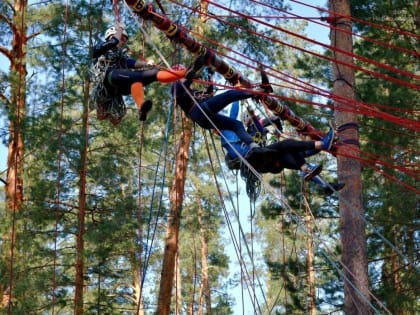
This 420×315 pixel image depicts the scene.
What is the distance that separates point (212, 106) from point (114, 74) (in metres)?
0.80

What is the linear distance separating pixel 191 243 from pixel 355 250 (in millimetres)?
11894

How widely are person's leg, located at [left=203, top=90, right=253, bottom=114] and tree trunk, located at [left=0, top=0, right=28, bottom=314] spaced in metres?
5.42

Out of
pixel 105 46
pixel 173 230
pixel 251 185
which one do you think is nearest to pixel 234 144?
pixel 251 185

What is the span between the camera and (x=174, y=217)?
35.4 feet

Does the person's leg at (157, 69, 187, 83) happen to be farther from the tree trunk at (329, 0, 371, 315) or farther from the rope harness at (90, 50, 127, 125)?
the tree trunk at (329, 0, 371, 315)

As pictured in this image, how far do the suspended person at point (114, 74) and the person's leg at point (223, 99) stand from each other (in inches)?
23.6

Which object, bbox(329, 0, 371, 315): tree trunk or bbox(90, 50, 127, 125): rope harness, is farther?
bbox(329, 0, 371, 315): tree trunk

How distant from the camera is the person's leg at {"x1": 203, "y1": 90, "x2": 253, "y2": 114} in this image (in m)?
5.47

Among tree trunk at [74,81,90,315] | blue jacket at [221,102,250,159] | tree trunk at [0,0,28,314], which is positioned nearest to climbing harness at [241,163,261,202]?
blue jacket at [221,102,250,159]

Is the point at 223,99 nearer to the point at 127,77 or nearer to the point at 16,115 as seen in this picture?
the point at 127,77

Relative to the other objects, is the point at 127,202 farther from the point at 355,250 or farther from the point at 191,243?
the point at 191,243

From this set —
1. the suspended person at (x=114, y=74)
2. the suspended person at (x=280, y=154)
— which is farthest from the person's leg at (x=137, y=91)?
the suspended person at (x=280, y=154)

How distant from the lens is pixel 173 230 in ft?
35.2

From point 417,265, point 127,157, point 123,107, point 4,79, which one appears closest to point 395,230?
point 417,265
